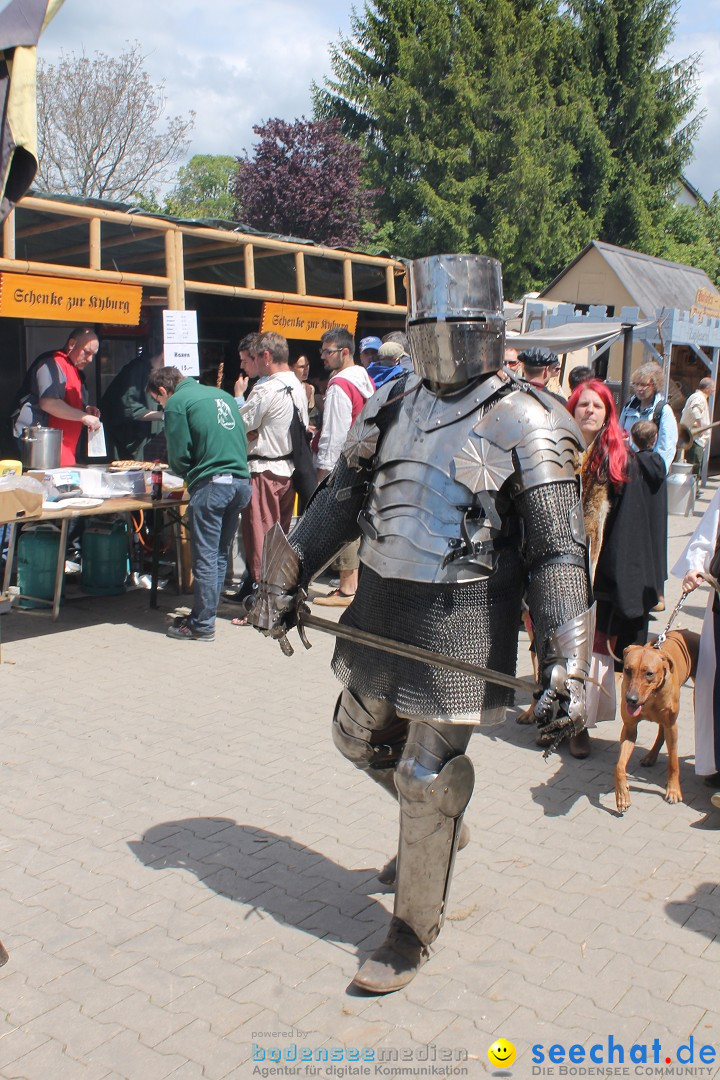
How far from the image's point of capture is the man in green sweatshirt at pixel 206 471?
6.21m

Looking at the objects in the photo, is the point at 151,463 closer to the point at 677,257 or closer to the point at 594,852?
the point at 594,852

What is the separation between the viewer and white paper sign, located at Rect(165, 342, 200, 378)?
7.38m

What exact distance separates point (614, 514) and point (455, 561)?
1.96 metres

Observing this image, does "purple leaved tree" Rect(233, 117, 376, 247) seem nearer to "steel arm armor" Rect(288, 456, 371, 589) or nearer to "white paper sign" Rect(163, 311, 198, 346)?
"white paper sign" Rect(163, 311, 198, 346)

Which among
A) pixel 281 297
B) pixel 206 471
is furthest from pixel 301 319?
pixel 206 471

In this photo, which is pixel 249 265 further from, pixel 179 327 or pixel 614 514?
pixel 614 514

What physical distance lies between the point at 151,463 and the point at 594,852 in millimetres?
4886

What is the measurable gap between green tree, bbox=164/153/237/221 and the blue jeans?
33774mm

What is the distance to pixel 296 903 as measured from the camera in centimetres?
330

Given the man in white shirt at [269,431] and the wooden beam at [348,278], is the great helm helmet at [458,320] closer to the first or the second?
the man in white shirt at [269,431]

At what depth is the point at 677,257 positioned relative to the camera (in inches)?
1111

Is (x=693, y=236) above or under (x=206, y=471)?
above

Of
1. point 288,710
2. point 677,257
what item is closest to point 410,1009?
point 288,710

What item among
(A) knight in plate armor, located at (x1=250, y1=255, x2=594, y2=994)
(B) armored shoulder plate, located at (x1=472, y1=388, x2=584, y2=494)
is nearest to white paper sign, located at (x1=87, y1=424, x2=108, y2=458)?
(A) knight in plate armor, located at (x1=250, y1=255, x2=594, y2=994)
